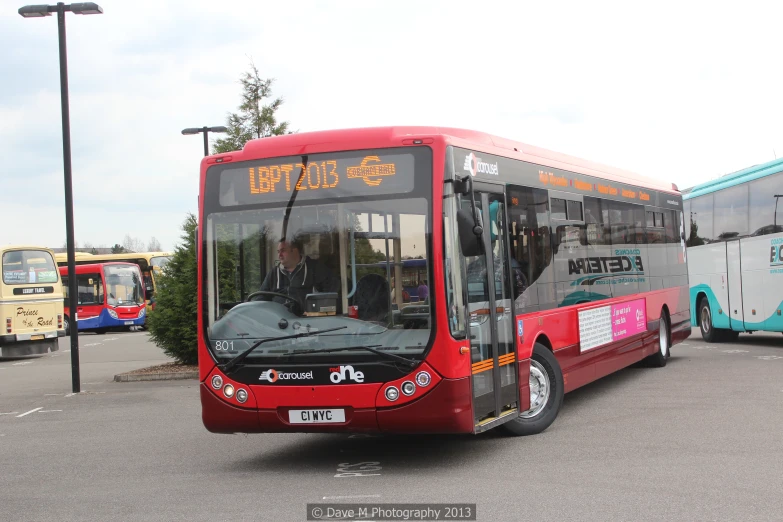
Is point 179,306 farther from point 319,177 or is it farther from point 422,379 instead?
point 422,379

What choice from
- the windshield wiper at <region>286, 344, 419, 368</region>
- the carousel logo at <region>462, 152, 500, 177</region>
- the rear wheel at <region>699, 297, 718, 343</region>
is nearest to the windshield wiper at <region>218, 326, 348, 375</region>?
the windshield wiper at <region>286, 344, 419, 368</region>

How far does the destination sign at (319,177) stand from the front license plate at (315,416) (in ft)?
6.11

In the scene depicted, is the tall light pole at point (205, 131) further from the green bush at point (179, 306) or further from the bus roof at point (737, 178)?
the bus roof at point (737, 178)

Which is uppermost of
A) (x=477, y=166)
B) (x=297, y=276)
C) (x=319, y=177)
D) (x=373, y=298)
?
(x=477, y=166)

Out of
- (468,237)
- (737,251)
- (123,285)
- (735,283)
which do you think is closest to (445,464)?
(468,237)

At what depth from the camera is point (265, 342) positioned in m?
8.62

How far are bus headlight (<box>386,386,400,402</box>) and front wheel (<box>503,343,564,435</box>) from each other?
7.49ft

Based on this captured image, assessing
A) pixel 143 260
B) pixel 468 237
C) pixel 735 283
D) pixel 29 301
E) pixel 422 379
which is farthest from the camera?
pixel 143 260

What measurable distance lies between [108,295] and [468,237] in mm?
39609

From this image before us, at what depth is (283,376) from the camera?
27.9 feet

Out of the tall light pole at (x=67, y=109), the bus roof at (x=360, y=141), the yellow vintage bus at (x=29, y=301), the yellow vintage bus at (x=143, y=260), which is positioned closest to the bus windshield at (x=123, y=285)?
the yellow vintage bus at (x=143, y=260)

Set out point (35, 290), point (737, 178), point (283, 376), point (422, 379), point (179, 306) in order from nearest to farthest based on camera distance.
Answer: point (422, 379) → point (283, 376) → point (179, 306) → point (737, 178) → point (35, 290)

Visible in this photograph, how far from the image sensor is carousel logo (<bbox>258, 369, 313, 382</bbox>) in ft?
27.7

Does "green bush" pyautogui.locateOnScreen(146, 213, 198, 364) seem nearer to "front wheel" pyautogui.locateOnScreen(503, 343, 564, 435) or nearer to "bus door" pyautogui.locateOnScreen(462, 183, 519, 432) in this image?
"front wheel" pyautogui.locateOnScreen(503, 343, 564, 435)
